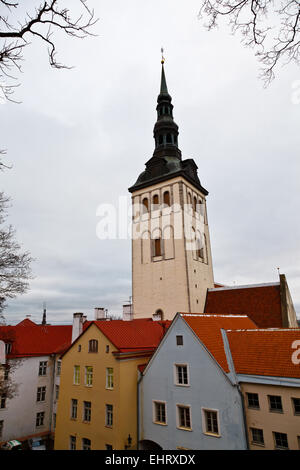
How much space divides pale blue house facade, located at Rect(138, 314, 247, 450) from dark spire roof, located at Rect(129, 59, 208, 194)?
21106mm

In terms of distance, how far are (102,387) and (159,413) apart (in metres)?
3.85

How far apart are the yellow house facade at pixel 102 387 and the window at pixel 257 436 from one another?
6.87 m

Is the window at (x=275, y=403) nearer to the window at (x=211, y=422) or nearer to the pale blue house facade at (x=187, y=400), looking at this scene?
the pale blue house facade at (x=187, y=400)

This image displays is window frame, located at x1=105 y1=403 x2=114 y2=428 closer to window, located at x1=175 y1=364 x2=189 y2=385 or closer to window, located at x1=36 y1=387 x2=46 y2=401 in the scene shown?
window, located at x1=175 y1=364 x2=189 y2=385

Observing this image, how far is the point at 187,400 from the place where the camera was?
1466 centimetres

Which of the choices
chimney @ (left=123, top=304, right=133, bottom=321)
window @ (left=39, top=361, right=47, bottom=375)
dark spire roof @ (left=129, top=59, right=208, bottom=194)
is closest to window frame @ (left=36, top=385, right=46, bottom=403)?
window @ (left=39, top=361, right=47, bottom=375)

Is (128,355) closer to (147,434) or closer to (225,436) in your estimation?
(147,434)

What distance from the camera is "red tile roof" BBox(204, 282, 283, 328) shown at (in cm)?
2570

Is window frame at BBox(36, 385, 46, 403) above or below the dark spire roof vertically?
below

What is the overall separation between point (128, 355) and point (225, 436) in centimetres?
682

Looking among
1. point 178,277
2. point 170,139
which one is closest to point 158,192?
point 170,139

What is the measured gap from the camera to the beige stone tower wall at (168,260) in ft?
94.8

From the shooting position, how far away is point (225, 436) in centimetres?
1312

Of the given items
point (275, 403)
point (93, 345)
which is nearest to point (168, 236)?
point (93, 345)
